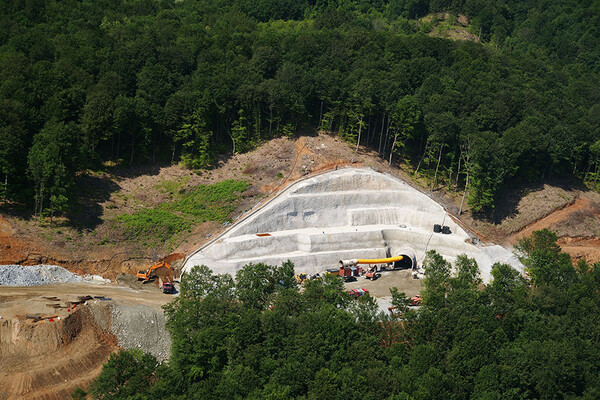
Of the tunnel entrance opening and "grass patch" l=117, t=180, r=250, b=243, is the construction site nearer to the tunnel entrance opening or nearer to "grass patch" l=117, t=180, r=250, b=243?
the tunnel entrance opening

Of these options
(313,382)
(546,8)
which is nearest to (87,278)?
(313,382)

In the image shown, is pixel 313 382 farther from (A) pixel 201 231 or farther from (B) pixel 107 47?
(B) pixel 107 47

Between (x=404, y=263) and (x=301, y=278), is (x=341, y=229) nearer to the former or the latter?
(x=404, y=263)

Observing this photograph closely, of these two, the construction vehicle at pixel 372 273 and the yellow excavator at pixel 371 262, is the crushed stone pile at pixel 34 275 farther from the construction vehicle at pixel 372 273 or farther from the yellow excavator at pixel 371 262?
the construction vehicle at pixel 372 273

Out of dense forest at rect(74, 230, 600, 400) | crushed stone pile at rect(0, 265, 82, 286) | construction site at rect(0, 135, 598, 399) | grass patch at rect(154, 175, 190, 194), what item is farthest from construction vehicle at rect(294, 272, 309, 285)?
crushed stone pile at rect(0, 265, 82, 286)

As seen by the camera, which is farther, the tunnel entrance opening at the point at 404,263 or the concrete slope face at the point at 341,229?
the tunnel entrance opening at the point at 404,263

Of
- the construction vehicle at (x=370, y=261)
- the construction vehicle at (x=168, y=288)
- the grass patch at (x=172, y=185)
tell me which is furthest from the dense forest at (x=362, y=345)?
the grass patch at (x=172, y=185)

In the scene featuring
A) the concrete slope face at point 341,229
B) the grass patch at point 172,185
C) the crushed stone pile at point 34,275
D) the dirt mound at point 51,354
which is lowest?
the dirt mound at point 51,354

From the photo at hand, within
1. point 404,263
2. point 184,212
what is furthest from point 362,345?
point 184,212
